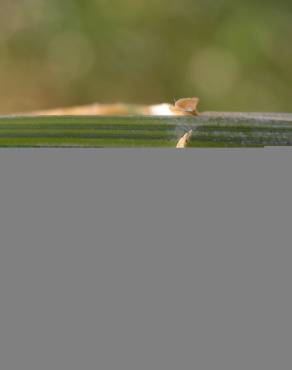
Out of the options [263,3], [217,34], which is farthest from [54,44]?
[263,3]

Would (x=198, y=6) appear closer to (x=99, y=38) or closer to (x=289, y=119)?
(x=99, y=38)

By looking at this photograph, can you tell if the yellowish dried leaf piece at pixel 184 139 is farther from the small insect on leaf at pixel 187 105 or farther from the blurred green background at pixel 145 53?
the blurred green background at pixel 145 53

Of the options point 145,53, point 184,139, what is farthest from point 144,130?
point 145,53

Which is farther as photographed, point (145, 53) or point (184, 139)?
point (145, 53)

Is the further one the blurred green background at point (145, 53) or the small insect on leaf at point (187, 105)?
the blurred green background at point (145, 53)

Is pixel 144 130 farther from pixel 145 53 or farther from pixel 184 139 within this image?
pixel 145 53

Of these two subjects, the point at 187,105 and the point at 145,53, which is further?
the point at 145,53

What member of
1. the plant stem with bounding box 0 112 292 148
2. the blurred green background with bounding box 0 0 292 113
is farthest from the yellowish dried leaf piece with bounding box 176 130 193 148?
the blurred green background with bounding box 0 0 292 113

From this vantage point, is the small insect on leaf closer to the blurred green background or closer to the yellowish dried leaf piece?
the yellowish dried leaf piece

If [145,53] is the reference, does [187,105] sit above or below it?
below

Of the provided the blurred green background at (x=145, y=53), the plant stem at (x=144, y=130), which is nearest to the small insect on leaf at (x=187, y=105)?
the plant stem at (x=144, y=130)
